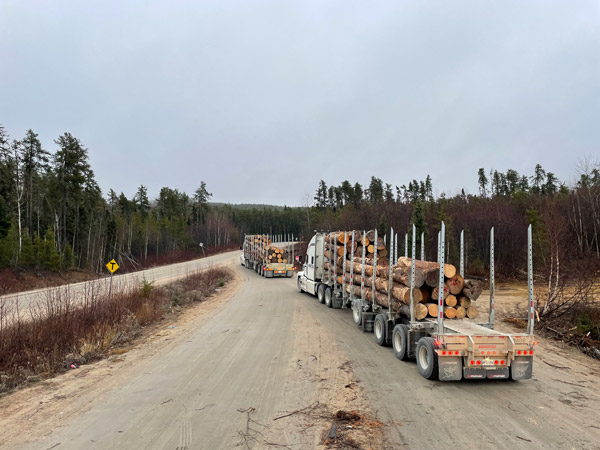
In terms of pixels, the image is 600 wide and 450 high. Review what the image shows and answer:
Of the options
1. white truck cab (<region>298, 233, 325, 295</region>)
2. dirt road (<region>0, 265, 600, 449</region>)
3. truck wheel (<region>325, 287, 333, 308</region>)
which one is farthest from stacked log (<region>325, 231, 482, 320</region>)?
white truck cab (<region>298, 233, 325, 295</region>)

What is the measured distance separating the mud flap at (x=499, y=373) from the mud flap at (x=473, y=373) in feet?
0.36

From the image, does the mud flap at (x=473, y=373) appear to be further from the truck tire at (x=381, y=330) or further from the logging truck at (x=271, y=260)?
the logging truck at (x=271, y=260)

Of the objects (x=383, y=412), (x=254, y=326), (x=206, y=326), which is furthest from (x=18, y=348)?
(x=383, y=412)

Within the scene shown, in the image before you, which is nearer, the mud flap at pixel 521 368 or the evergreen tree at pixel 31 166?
the mud flap at pixel 521 368

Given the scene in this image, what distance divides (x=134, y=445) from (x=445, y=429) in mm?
Answer: 3723

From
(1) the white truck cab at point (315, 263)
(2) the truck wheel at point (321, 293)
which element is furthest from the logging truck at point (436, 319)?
(1) the white truck cab at point (315, 263)

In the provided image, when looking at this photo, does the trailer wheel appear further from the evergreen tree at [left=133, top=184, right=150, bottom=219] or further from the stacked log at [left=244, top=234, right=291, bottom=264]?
the evergreen tree at [left=133, top=184, right=150, bottom=219]

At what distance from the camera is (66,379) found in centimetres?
678

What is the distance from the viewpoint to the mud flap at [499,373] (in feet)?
20.5

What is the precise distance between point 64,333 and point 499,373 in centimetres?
924

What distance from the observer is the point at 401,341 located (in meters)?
7.83

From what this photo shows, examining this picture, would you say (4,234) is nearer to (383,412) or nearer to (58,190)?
(58,190)

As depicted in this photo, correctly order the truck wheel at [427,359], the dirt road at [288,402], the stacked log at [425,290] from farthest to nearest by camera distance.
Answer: the stacked log at [425,290] → the truck wheel at [427,359] → the dirt road at [288,402]

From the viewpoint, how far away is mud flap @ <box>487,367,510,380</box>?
6.23m
